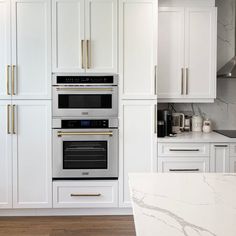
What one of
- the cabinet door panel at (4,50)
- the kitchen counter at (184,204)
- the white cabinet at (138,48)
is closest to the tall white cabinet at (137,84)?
the white cabinet at (138,48)

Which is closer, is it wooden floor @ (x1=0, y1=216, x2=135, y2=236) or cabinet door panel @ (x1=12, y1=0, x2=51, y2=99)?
wooden floor @ (x1=0, y1=216, x2=135, y2=236)

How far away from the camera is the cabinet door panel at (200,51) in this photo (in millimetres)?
3748

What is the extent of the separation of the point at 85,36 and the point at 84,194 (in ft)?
5.25

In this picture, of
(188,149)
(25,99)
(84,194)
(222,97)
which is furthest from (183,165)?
(25,99)

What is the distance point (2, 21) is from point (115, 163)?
1826 mm

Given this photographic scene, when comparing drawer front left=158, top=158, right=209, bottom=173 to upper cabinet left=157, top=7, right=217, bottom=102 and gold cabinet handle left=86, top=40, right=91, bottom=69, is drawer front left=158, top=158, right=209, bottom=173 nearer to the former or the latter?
upper cabinet left=157, top=7, right=217, bottom=102

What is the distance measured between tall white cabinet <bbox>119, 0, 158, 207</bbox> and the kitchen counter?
5.76ft

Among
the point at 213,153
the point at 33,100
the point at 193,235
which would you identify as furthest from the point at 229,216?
the point at 33,100

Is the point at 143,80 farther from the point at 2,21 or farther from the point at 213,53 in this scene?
the point at 2,21

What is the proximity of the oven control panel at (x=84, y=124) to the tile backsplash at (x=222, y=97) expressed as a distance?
3.64ft

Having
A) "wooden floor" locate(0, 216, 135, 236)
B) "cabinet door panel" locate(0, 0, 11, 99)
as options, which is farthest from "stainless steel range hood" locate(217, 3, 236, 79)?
"cabinet door panel" locate(0, 0, 11, 99)

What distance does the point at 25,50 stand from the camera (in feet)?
11.3

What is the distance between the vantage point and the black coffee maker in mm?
3613

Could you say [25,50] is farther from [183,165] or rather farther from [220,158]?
[220,158]
